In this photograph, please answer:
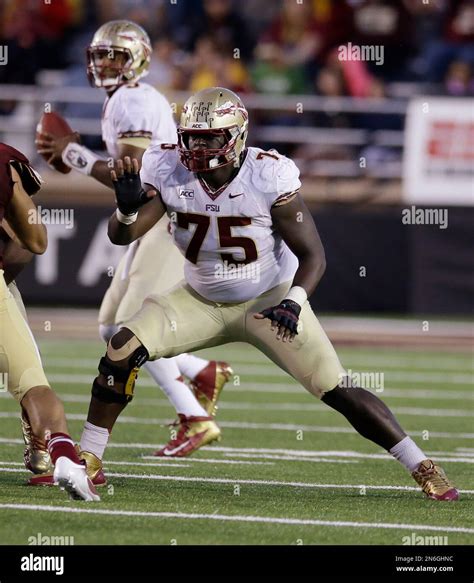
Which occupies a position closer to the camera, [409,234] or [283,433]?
[283,433]

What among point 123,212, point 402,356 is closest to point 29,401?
point 123,212

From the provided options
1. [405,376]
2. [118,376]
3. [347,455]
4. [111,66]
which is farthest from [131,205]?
[405,376]

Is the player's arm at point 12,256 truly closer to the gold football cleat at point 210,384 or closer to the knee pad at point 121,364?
the knee pad at point 121,364

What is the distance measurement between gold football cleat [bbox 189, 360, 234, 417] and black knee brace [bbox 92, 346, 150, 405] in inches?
67.0

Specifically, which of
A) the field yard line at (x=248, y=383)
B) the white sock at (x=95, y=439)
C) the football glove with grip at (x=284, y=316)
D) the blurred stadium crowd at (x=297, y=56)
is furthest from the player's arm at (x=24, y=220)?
the blurred stadium crowd at (x=297, y=56)

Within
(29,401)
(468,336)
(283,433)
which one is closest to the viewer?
(29,401)

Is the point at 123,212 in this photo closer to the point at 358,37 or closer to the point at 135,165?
the point at 135,165

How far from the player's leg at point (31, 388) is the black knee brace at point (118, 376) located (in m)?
0.34

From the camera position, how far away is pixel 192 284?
5629 millimetres

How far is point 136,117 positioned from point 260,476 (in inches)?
74.0

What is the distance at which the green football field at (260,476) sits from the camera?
459cm

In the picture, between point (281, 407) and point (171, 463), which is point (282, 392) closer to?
point (281, 407)

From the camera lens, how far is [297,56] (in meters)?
14.0

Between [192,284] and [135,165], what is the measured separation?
809 millimetres
